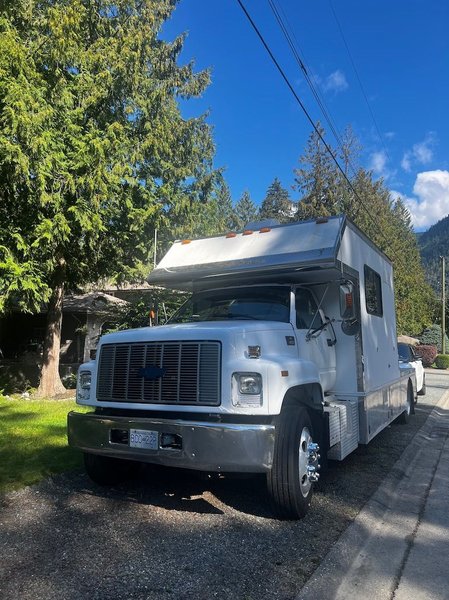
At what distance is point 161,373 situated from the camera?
440 cm

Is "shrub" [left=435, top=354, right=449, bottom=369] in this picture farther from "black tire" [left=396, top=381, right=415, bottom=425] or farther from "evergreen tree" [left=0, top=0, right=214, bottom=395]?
"evergreen tree" [left=0, top=0, right=214, bottom=395]

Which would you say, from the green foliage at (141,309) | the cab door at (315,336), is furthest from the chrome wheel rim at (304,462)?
the green foliage at (141,309)

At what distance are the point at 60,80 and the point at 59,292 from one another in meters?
5.26

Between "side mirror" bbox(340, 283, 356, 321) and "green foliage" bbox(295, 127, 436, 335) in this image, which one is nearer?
"side mirror" bbox(340, 283, 356, 321)

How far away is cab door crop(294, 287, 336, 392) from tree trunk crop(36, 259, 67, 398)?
8.60 metres

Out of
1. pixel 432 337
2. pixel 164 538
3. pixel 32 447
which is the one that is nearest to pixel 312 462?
pixel 164 538

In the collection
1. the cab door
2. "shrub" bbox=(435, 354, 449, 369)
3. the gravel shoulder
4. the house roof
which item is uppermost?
the house roof

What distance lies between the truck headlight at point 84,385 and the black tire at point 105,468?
554mm

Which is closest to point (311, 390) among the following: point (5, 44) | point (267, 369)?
point (267, 369)

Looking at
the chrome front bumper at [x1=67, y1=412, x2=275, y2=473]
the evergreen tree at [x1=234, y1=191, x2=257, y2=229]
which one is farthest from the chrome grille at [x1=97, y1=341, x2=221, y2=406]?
the evergreen tree at [x1=234, y1=191, x2=257, y2=229]

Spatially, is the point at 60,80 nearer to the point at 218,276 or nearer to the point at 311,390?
the point at 218,276

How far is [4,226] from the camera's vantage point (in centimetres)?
1006

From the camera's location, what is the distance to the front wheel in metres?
4.13

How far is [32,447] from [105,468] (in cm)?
202
